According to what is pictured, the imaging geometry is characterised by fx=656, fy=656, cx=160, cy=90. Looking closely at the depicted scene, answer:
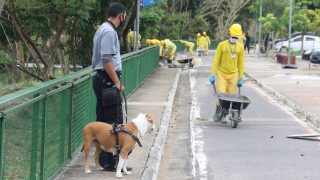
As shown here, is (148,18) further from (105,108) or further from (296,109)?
(105,108)

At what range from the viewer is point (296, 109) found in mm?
16281

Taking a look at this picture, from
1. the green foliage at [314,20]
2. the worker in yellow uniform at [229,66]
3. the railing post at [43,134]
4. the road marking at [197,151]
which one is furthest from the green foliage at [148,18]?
the railing post at [43,134]

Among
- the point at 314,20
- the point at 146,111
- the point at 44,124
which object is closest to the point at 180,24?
the point at 314,20

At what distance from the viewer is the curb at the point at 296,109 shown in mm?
13977

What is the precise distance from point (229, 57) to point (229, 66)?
184 millimetres

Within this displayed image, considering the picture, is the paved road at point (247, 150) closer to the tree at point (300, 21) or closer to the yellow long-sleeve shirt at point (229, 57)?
the yellow long-sleeve shirt at point (229, 57)

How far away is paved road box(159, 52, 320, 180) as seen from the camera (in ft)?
29.3

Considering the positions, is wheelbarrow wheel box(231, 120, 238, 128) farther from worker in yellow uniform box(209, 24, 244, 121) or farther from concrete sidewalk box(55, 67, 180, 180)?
concrete sidewalk box(55, 67, 180, 180)

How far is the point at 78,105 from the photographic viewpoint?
8.98 meters

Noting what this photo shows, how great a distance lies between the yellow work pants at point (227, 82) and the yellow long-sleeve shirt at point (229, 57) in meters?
0.09

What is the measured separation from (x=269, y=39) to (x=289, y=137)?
146ft

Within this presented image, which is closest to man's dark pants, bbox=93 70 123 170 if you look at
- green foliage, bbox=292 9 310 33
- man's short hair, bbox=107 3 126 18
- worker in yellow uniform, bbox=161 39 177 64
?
man's short hair, bbox=107 3 126 18

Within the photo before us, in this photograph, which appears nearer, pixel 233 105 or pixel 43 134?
pixel 43 134

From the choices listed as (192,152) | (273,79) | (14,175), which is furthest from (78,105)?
(273,79)
